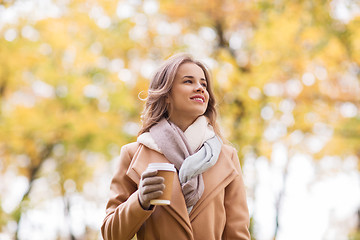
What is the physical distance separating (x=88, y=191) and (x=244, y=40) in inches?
492

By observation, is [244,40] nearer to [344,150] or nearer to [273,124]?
[273,124]

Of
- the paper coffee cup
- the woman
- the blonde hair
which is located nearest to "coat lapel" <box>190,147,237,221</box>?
the woman

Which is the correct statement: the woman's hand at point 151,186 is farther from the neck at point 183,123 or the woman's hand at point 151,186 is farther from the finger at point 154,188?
the neck at point 183,123

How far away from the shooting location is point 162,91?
236cm

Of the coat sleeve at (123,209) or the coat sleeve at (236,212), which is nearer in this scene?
the coat sleeve at (123,209)

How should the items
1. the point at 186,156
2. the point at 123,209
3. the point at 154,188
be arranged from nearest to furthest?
the point at 154,188 → the point at 123,209 → the point at 186,156

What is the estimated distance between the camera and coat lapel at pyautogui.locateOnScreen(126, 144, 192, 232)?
2.06 meters

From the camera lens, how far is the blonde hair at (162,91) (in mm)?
2369

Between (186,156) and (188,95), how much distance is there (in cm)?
36

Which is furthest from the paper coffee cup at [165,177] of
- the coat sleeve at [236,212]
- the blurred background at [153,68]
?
the blurred background at [153,68]

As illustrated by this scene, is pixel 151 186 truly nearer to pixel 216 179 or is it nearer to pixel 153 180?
pixel 153 180

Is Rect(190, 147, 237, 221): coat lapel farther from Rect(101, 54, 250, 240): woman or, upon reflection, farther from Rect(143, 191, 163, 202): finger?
Rect(143, 191, 163, 202): finger

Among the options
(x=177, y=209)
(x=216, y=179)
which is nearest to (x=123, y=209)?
(x=177, y=209)

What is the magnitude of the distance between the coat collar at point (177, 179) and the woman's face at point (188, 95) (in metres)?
0.26
